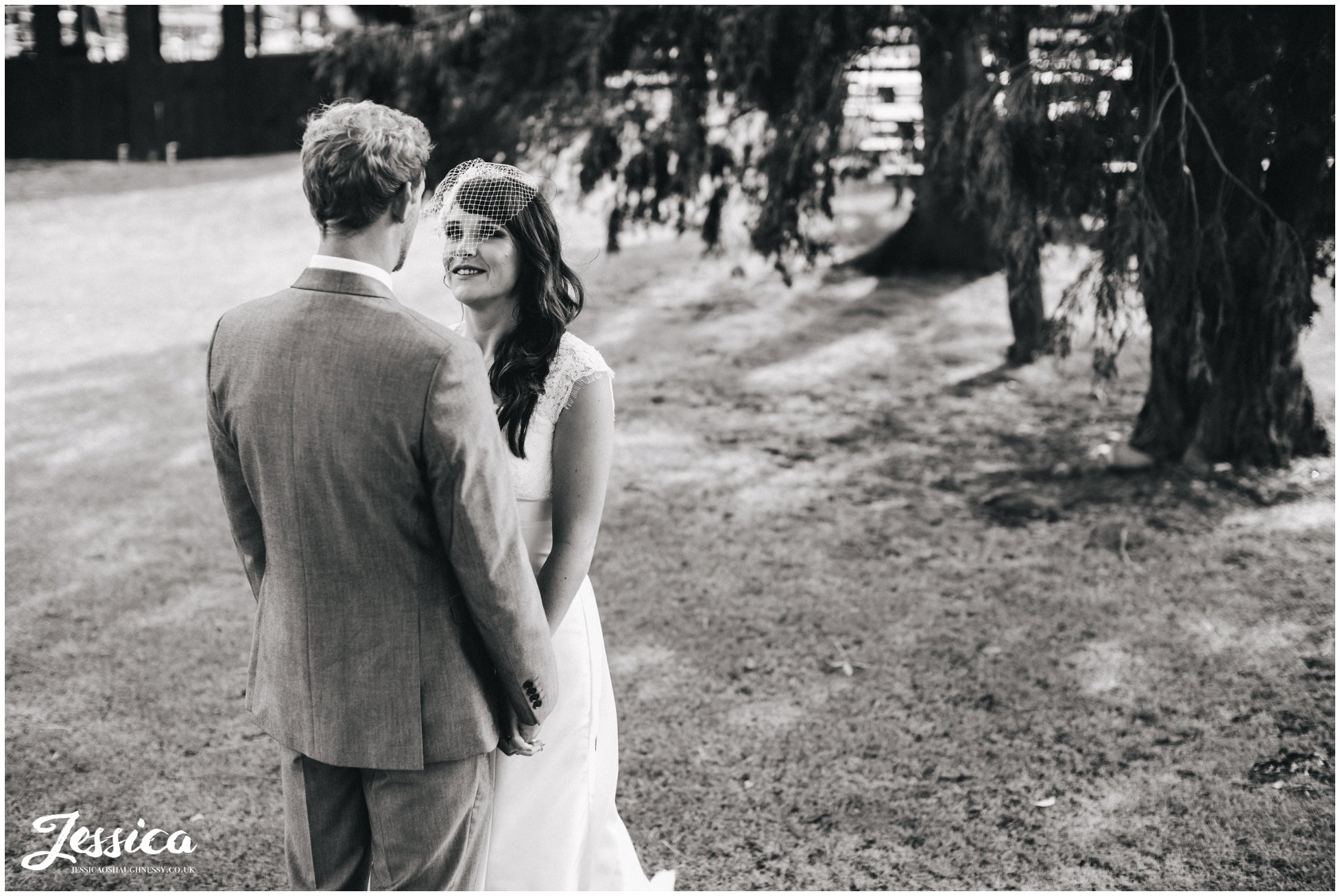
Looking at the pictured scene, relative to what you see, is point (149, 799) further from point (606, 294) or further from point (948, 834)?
point (606, 294)

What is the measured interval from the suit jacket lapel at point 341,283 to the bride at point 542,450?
1.50 ft

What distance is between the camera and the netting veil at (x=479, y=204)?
2.25 metres

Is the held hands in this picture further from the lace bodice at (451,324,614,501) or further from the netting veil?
the netting veil

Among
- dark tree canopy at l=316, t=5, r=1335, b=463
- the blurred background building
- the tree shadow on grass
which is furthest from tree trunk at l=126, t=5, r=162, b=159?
dark tree canopy at l=316, t=5, r=1335, b=463

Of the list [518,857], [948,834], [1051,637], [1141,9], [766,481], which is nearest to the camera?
[518,857]

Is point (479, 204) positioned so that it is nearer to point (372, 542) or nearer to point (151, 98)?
point (372, 542)

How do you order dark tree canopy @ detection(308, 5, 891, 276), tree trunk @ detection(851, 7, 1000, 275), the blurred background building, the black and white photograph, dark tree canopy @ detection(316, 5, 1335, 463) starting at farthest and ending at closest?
the blurred background building < dark tree canopy @ detection(308, 5, 891, 276) < tree trunk @ detection(851, 7, 1000, 275) < dark tree canopy @ detection(316, 5, 1335, 463) < the black and white photograph

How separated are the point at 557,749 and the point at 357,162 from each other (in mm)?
1300

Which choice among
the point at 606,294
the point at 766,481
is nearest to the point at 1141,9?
the point at 766,481

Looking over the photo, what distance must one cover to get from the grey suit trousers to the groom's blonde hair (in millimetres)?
964

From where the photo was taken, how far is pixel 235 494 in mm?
2051

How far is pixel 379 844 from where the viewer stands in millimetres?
2057

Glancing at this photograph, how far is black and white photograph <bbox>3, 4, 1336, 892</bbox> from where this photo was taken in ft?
6.32

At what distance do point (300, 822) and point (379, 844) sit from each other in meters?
0.16
